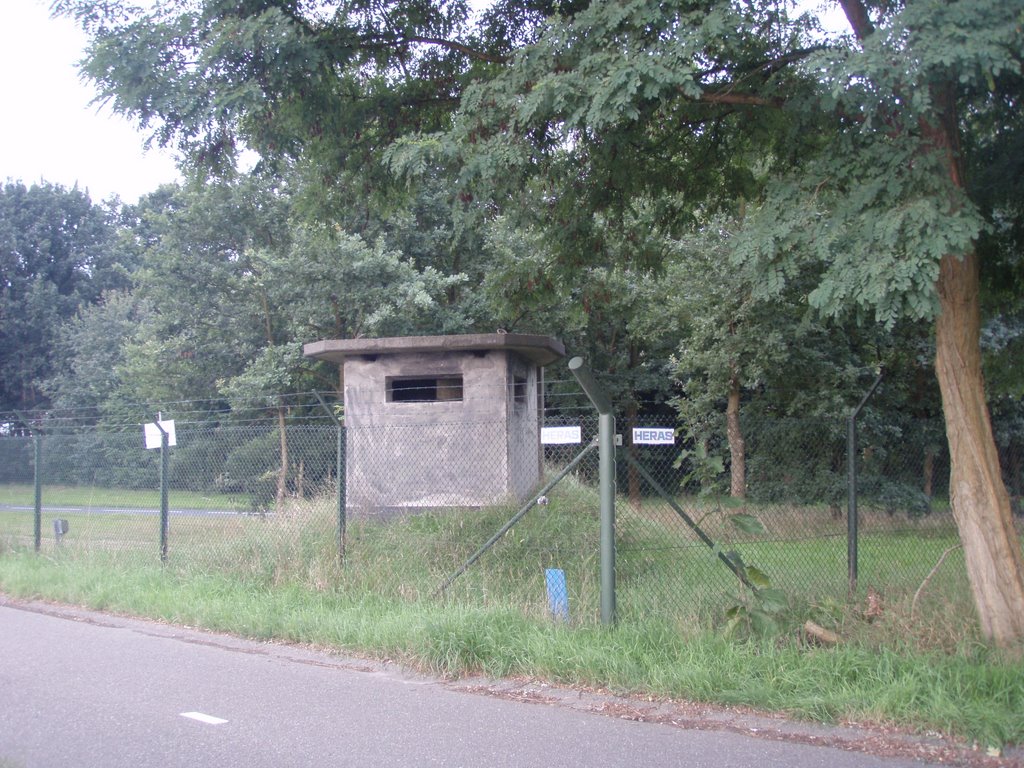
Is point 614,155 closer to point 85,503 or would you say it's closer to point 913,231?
point 913,231

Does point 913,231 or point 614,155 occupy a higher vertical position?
point 614,155

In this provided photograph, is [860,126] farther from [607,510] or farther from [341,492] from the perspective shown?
[341,492]

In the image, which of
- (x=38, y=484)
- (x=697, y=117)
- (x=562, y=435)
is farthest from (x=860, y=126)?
(x=38, y=484)

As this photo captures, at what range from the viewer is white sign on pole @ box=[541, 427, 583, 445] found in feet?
25.5

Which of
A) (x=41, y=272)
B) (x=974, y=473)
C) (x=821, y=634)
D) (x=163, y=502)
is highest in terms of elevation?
(x=41, y=272)

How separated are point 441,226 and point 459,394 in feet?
41.7

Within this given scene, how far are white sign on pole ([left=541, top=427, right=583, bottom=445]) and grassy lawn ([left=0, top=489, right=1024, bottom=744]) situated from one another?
3.54ft

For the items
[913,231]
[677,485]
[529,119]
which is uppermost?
[529,119]

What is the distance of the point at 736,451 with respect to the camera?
11.0m

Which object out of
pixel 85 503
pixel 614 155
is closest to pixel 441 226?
pixel 85 503

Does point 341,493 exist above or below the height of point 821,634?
above

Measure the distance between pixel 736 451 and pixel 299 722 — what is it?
6685mm

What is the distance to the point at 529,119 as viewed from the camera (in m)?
7.66

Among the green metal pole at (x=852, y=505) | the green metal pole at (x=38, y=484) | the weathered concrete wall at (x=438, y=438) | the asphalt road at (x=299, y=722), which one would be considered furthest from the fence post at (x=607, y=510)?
the green metal pole at (x=38, y=484)
